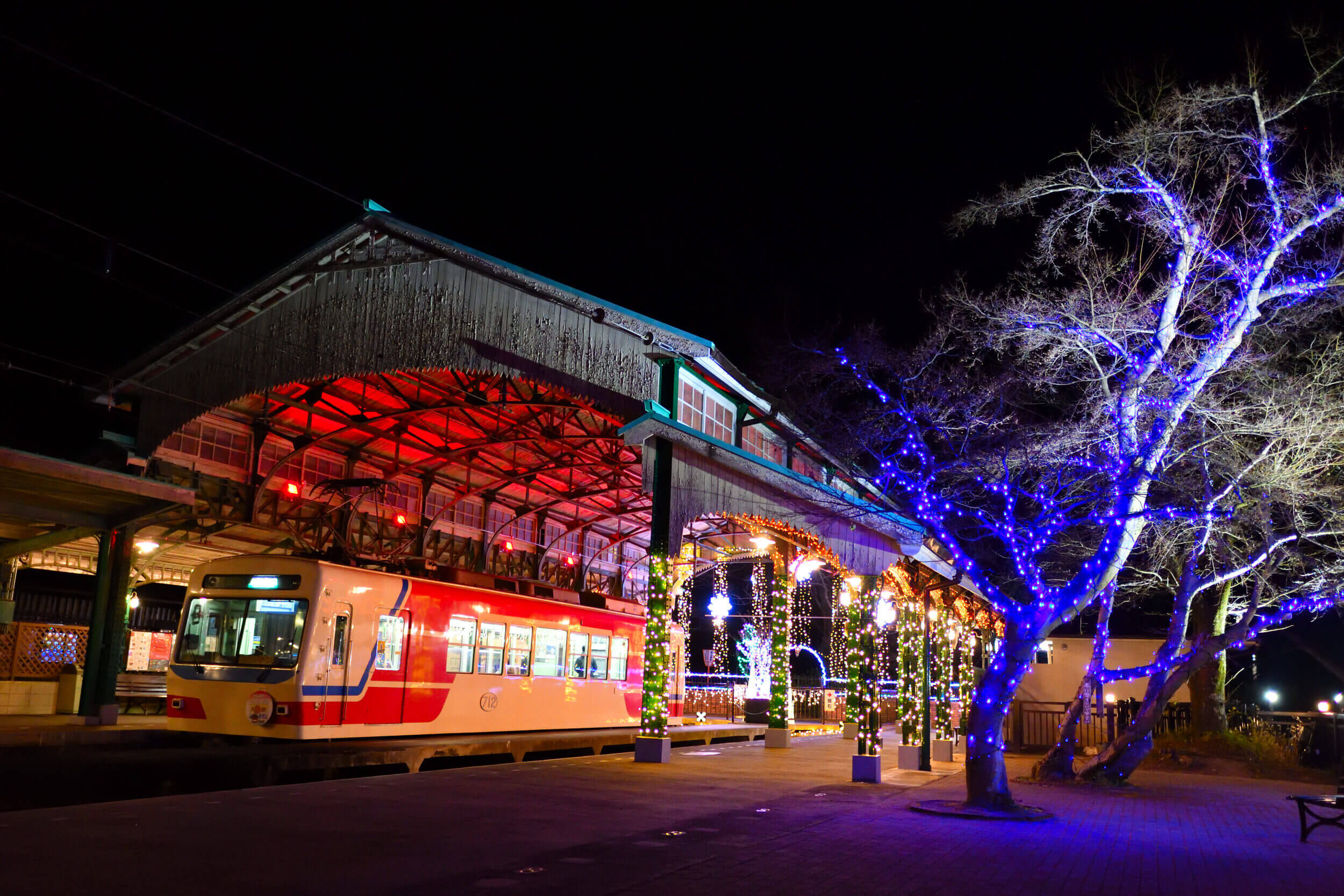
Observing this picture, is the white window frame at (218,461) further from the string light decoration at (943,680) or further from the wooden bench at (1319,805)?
the wooden bench at (1319,805)

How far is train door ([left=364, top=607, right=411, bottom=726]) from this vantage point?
14.8 meters

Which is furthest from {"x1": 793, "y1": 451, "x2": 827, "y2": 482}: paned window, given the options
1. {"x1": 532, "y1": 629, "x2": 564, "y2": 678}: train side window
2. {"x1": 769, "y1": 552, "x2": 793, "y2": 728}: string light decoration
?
{"x1": 532, "y1": 629, "x2": 564, "y2": 678}: train side window

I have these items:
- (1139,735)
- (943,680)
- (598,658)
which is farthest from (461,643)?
(1139,735)

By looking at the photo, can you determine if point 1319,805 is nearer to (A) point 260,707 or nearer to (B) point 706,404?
(B) point 706,404

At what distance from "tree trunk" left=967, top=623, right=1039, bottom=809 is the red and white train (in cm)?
816

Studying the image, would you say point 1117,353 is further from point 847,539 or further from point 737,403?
point 737,403

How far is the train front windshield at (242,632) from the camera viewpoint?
13.8 metres

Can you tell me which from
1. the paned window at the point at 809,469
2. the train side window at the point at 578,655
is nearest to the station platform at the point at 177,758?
the train side window at the point at 578,655

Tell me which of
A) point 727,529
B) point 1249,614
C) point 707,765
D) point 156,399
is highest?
point 156,399

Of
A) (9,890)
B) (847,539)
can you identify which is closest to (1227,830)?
(847,539)

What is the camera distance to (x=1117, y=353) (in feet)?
42.2

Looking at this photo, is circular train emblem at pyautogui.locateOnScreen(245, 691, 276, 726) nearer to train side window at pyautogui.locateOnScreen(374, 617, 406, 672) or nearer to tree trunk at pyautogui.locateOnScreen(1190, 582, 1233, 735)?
train side window at pyautogui.locateOnScreen(374, 617, 406, 672)

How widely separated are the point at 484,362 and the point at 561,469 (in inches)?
408

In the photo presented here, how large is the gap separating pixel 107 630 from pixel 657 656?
1072 centimetres
